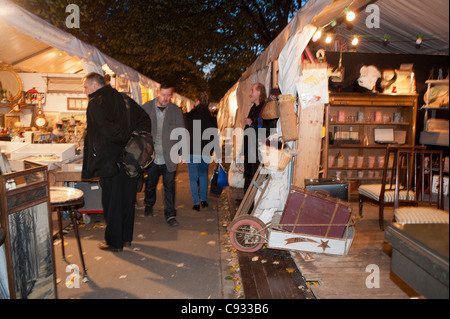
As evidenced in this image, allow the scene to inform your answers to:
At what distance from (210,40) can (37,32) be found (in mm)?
10054

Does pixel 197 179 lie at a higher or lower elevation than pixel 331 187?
lower

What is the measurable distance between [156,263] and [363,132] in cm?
547

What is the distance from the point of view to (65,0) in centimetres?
912

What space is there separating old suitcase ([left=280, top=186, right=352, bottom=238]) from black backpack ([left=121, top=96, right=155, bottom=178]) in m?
1.73

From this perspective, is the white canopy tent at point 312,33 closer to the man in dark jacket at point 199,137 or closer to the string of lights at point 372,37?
the string of lights at point 372,37

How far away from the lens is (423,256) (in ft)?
4.58

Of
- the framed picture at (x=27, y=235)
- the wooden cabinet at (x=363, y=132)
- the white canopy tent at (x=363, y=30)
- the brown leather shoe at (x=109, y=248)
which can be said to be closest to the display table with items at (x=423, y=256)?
the white canopy tent at (x=363, y=30)

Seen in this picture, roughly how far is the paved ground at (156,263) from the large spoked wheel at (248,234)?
9.5 inches

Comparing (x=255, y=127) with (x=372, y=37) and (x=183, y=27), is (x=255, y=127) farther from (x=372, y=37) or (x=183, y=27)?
(x=183, y=27)

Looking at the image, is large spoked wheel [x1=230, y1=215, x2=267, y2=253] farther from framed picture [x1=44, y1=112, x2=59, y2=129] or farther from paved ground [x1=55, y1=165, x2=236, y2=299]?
framed picture [x1=44, y1=112, x2=59, y2=129]

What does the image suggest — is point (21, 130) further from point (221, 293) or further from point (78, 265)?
point (221, 293)

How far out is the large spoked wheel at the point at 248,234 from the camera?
3789 mm

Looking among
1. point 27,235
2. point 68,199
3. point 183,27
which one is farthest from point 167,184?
point 183,27

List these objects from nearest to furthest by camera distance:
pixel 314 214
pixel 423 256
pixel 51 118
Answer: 1. pixel 423 256
2. pixel 314 214
3. pixel 51 118
